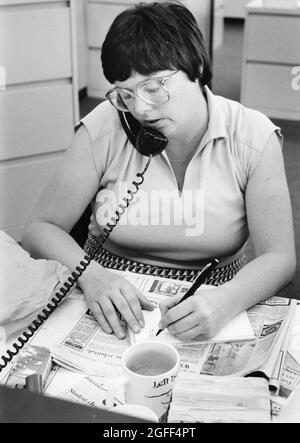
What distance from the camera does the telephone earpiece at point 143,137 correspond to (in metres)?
1.49

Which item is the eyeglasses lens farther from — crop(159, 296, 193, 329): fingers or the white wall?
the white wall

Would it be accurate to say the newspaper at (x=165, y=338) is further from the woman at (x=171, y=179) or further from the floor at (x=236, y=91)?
the floor at (x=236, y=91)

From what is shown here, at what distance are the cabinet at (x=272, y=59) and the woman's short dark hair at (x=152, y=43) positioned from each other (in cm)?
294

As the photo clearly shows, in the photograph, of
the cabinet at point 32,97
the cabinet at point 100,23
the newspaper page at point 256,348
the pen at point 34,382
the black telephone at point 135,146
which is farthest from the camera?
the cabinet at point 100,23

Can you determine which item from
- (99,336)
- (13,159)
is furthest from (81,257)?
(13,159)

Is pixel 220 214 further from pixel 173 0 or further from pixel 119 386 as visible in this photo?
pixel 119 386

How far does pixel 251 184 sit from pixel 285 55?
308 centimetres

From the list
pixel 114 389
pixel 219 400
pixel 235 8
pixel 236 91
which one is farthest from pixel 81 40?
pixel 219 400

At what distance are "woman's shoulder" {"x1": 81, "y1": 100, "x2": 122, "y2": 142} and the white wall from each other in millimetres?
3314

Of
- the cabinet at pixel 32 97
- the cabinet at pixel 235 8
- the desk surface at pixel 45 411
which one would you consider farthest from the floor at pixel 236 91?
the desk surface at pixel 45 411

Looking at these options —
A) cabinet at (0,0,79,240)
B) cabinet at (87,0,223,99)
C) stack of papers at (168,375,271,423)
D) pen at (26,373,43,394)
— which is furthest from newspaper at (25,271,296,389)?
cabinet at (87,0,223,99)

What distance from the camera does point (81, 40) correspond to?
4.82 metres

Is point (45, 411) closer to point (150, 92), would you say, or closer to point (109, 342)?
point (109, 342)

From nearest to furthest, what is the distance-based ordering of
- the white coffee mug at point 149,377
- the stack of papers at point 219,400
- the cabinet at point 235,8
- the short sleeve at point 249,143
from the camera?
the stack of papers at point 219,400, the white coffee mug at point 149,377, the short sleeve at point 249,143, the cabinet at point 235,8
